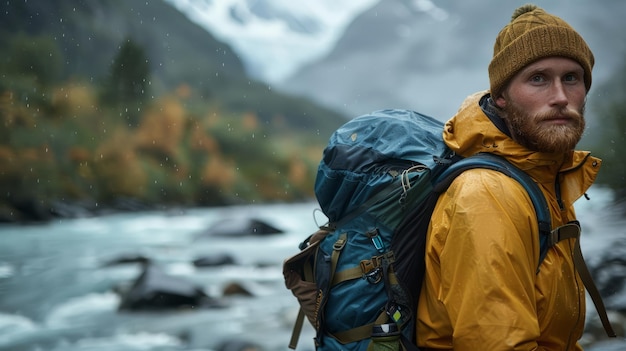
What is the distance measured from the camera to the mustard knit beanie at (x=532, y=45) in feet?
5.65

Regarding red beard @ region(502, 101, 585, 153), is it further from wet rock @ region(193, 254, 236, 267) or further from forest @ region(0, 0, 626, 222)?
wet rock @ region(193, 254, 236, 267)

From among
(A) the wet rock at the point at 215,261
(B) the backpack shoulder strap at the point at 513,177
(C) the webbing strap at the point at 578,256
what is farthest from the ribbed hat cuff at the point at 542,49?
(A) the wet rock at the point at 215,261

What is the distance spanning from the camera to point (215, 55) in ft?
196

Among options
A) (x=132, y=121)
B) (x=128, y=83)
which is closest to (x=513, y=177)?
(x=132, y=121)

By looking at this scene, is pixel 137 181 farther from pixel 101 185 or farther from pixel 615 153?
pixel 615 153

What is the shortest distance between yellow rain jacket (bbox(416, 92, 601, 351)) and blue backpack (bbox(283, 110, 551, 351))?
5 cm

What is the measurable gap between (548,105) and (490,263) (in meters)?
0.47

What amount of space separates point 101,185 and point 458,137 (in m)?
25.7

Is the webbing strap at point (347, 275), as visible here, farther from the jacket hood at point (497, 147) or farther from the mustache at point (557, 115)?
the mustache at point (557, 115)

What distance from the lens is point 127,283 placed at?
40.9 ft

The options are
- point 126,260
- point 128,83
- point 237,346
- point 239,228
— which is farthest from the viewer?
point 128,83

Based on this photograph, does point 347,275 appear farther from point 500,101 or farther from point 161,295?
point 161,295

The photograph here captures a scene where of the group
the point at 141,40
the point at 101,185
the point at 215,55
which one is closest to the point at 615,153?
the point at 101,185

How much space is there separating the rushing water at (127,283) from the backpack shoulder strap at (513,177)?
4479 mm
